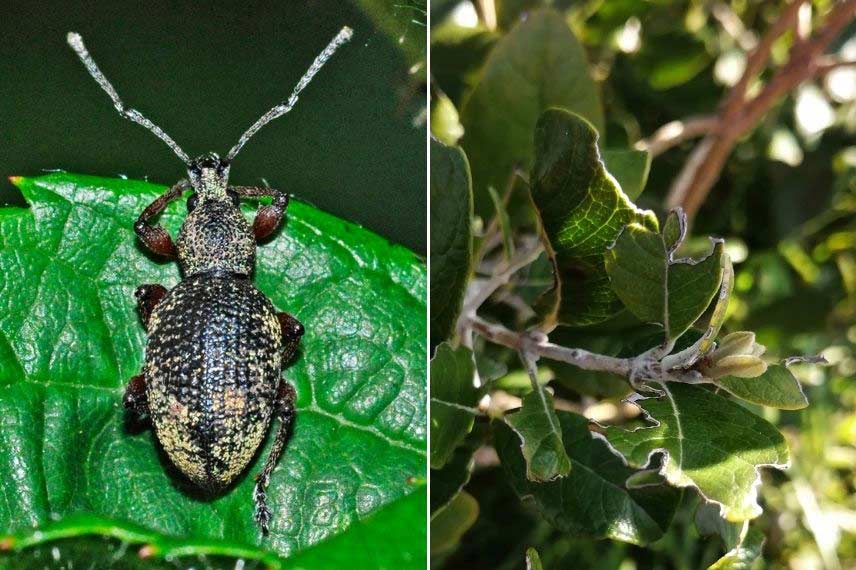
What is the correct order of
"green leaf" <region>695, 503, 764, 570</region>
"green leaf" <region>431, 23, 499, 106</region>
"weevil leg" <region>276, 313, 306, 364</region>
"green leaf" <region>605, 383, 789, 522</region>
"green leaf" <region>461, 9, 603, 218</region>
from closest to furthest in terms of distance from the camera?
"green leaf" <region>605, 383, 789, 522</region> → "green leaf" <region>695, 503, 764, 570</region> → "weevil leg" <region>276, 313, 306, 364</region> → "green leaf" <region>461, 9, 603, 218</region> → "green leaf" <region>431, 23, 499, 106</region>

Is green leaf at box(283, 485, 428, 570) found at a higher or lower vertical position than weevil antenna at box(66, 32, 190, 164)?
lower

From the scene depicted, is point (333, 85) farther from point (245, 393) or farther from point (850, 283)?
point (850, 283)

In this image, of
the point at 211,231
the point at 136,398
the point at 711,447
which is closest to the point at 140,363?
the point at 136,398

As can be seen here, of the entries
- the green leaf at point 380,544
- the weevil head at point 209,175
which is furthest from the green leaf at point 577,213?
the weevil head at point 209,175

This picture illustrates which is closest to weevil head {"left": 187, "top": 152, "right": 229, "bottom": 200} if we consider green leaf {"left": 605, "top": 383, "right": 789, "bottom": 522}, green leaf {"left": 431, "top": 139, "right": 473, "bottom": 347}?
green leaf {"left": 431, "top": 139, "right": 473, "bottom": 347}

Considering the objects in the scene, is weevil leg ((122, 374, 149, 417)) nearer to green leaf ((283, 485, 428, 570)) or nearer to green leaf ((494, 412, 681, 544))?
green leaf ((283, 485, 428, 570))

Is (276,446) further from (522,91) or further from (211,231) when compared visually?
(522,91)

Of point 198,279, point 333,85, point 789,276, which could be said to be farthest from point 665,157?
point 198,279

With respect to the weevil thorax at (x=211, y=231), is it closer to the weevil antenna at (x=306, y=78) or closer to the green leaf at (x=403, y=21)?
the weevil antenna at (x=306, y=78)
